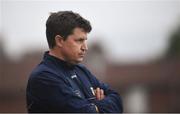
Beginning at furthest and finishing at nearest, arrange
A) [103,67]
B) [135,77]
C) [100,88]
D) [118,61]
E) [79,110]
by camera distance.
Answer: [118,61]
[103,67]
[135,77]
[100,88]
[79,110]

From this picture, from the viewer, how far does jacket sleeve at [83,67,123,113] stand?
6.45 m

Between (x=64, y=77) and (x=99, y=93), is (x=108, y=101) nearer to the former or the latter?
→ (x=99, y=93)

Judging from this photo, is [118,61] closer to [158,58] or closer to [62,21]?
[158,58]

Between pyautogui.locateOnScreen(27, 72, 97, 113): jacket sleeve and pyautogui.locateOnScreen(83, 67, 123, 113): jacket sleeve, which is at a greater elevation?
pyautogui.locateOnScreen(27, 72, 97, 113): jacket sleeve

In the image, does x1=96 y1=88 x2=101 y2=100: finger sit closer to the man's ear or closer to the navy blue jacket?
the navy blue jacket

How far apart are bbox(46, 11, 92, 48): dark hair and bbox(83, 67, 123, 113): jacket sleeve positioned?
1.60 ft

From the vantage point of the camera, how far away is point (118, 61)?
58438 mm

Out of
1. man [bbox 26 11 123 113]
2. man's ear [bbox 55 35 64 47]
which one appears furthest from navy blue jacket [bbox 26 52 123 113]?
man's ear [bbox 55 35 64 47]

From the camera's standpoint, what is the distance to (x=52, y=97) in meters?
6.21

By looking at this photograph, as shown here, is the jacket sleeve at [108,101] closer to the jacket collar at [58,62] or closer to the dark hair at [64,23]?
the jacket collar at [58,62]

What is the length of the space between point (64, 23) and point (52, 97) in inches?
24.6

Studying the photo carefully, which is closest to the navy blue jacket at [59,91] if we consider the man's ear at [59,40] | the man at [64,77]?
the man at [64,77]

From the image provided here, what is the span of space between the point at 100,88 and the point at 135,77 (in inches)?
1681

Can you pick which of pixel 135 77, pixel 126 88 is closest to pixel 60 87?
pixel 126 88
